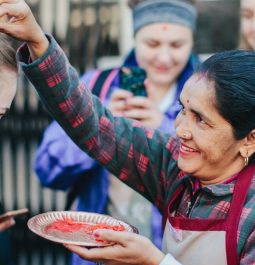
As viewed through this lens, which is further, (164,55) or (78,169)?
(164,55)

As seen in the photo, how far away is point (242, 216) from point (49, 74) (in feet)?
2.41

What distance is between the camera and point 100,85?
3.23m

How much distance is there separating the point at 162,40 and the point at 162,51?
0.06m

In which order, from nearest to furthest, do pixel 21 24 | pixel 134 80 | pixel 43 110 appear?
1. pixel 21 24
2. pixel 134 80
3. pixel 43 110

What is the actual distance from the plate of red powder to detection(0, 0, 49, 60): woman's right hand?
1.74ft

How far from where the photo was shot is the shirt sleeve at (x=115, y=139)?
7.41ft

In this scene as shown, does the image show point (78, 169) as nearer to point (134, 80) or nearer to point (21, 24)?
point (134, 80)

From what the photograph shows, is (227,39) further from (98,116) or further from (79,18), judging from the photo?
(98,116)

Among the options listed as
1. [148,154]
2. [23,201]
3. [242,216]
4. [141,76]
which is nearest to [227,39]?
[23,201]

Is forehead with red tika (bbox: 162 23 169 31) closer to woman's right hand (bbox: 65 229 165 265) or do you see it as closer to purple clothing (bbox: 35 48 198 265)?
purple clothing (bbox: 35 48 198 265)

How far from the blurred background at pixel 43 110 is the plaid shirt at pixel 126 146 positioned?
8.50 ft

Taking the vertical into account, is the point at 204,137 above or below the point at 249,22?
below

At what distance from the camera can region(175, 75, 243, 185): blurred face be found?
212 cm

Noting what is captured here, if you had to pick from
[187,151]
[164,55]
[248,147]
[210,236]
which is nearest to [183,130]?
[187,151]
